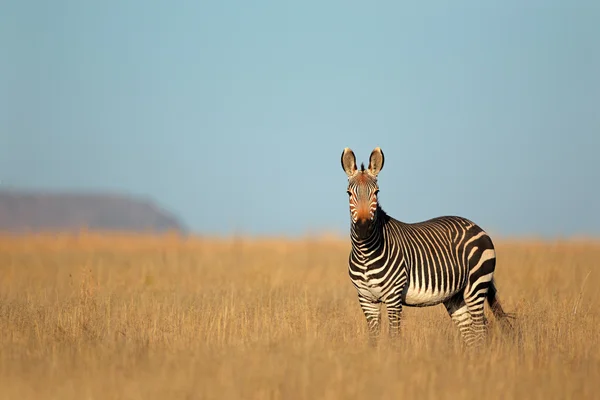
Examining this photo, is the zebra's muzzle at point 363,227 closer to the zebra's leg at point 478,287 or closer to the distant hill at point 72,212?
the zebra's leg at point 478,287

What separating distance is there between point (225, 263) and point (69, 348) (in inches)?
584

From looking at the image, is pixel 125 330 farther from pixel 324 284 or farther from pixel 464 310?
pixel 324 284

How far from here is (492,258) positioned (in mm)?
10836

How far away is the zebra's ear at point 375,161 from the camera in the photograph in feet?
32.7

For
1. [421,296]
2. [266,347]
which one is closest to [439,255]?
[421,296]

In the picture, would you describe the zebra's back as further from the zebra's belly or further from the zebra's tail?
the zebra's tail

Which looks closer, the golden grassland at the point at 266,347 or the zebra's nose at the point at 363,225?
the golden grassland at the point at 266,347

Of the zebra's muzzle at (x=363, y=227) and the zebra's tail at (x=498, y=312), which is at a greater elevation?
the zebra's muzzle at (x=363, y=227)

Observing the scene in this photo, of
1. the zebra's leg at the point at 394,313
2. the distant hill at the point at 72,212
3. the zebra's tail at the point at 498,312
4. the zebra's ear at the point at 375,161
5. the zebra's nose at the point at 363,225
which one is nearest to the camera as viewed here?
the zebra's nose at the point at 363,225

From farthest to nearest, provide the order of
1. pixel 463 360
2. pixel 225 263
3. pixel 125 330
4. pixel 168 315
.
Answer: pixel 225 263, pixel 168 315, pixel 125 330, pixel 463 360

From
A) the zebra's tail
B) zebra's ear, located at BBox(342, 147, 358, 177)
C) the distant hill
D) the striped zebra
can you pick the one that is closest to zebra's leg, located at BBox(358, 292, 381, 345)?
the striped zebra

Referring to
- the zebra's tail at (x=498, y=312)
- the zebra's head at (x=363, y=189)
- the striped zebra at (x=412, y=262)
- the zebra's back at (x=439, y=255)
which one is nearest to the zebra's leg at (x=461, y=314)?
the striped zebra at (x=412, y=262)

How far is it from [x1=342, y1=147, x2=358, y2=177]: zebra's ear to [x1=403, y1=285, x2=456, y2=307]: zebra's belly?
71.6 inches

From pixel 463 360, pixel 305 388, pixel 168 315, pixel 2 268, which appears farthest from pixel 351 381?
pixel 2 268
